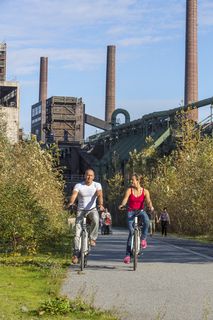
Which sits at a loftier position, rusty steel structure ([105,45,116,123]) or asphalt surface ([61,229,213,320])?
rusty steel structure ([105,45,116,123])

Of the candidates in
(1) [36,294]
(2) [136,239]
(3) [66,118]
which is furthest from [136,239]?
(3) [66,118]

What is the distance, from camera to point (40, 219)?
673 inches

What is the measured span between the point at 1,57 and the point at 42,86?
10574 millimetres

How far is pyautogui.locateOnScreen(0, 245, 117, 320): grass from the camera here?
25.3 feet

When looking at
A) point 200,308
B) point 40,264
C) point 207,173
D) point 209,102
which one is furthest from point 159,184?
point 200,308

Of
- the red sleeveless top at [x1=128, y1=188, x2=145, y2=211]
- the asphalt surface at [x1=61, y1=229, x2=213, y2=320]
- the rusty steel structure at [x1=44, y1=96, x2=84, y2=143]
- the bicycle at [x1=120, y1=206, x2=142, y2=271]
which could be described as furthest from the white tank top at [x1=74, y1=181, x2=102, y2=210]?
the rusty steel structure at [x1=44, y1=96, x2=84, y2=143]

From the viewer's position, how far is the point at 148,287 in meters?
10.5

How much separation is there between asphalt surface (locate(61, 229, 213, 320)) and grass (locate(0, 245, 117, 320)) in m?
0.26

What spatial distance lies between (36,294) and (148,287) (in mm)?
1901

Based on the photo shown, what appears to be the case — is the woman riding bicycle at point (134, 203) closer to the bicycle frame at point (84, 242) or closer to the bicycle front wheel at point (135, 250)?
the bicycle front wheel at point (135, 250)

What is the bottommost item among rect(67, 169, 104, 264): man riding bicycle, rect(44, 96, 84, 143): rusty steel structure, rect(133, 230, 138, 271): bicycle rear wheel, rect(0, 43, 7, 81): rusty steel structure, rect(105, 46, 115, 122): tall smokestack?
rect(133, 230, 138, 271): bicycle rear wheel

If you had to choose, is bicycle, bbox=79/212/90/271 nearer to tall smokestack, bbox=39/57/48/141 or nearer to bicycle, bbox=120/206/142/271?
bicycle, bbox=120/206/142/271

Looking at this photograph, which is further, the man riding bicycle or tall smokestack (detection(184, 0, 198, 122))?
tall smokestack (detection(184, 0, 198, 122))

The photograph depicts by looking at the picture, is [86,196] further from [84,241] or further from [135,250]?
[135,250]
